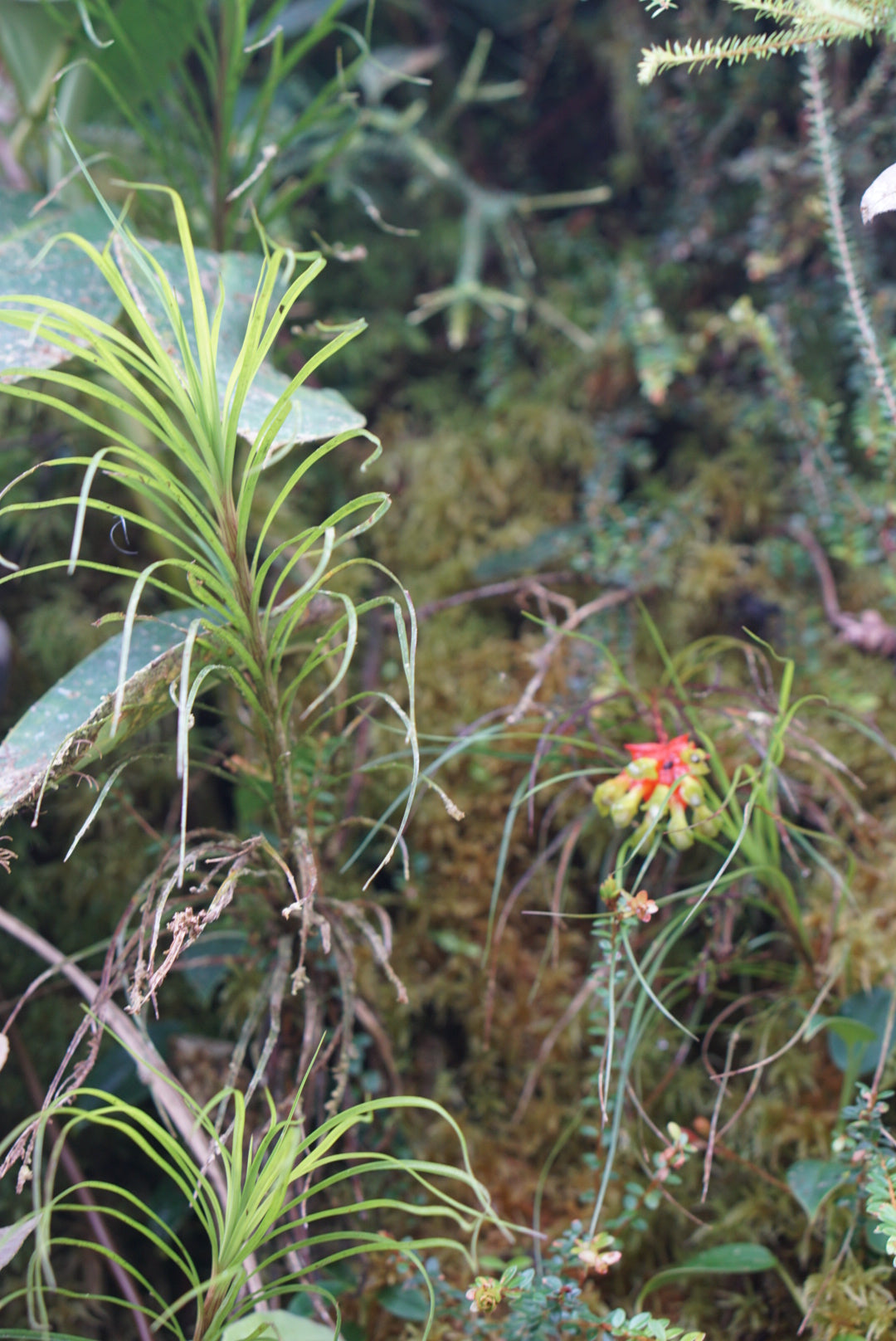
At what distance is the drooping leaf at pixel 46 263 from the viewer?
2.83 feet

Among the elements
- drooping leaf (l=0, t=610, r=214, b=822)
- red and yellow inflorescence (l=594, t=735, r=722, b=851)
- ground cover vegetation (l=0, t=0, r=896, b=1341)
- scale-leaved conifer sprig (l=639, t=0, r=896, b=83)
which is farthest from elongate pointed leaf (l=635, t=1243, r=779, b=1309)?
scale-leaved conifer sprig (l=639, t=0, r=896, b=83)

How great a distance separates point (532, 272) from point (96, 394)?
1068 mm

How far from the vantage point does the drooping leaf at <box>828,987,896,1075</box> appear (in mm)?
804

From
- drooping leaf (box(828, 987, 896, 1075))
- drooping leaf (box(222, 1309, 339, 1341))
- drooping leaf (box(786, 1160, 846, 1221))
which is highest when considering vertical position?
drooping leaf (box(222, 1309, 339, 1341))

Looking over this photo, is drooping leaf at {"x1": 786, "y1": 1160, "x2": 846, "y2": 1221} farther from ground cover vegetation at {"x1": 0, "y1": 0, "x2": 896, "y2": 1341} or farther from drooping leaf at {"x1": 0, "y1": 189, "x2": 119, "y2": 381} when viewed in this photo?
drooping leaf at {"x1": 0, "y1": 189, "x2": 119, "y2": 381}

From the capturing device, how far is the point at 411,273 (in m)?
1.51

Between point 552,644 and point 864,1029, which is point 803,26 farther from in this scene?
point 864,1029

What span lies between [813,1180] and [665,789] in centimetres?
38

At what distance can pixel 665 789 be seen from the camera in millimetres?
762

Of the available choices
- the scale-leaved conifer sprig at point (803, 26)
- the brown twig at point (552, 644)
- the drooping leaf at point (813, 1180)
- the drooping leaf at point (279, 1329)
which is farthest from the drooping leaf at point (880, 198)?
the drooping leaf at point (279, 1329)

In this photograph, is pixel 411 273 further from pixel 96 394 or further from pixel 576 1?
pixel 96 394

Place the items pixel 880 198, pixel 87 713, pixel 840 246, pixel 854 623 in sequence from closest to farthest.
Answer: pixel 880 198, pixel 87 713, pixel 840 246, pixel 854 623

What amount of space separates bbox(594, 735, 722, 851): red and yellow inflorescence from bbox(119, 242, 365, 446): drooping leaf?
0.40 metres

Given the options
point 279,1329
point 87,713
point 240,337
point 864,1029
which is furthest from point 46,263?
point 864,1029
